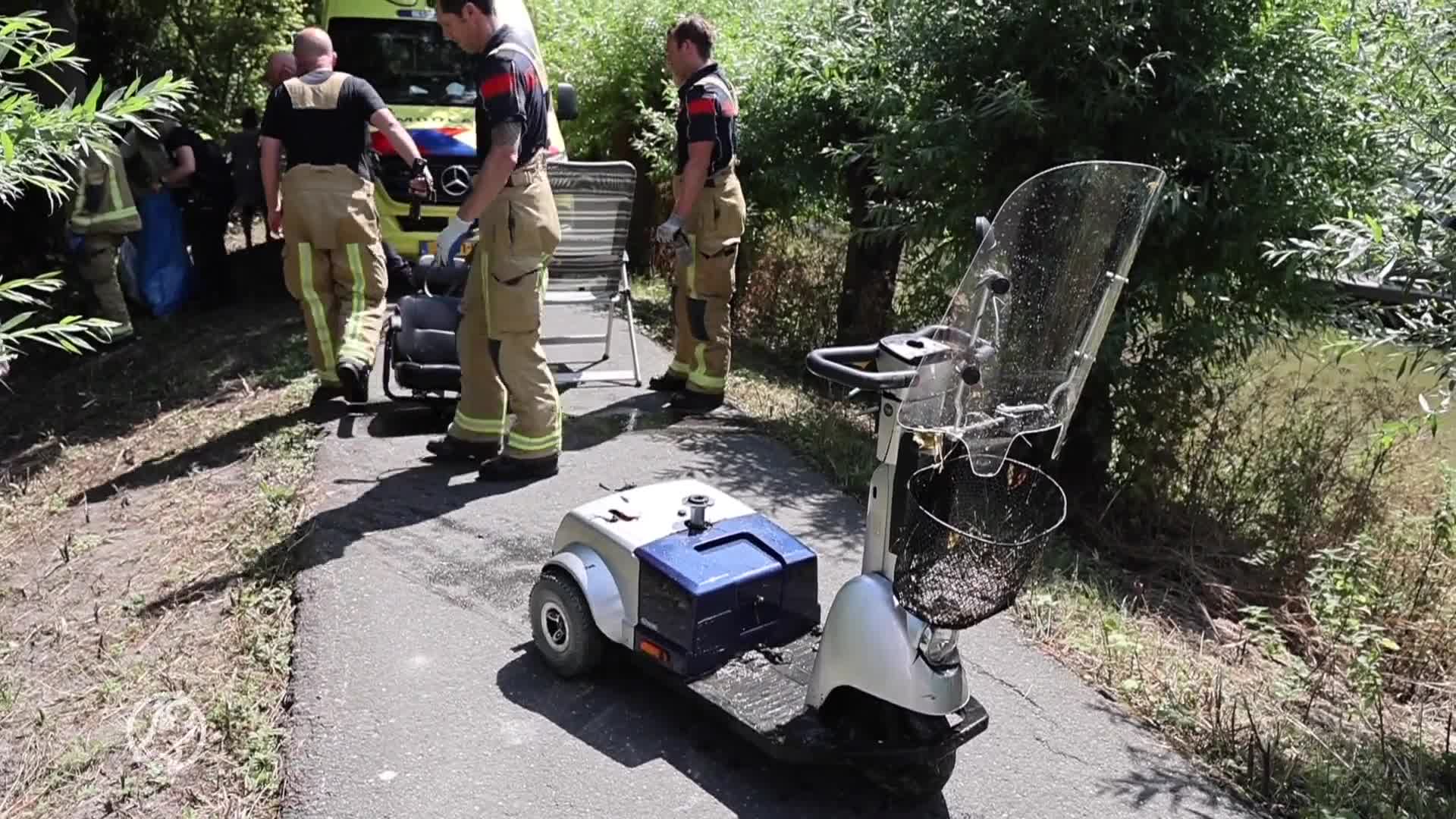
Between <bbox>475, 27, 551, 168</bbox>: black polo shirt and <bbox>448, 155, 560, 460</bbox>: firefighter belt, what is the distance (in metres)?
0.19

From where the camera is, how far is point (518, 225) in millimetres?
5707

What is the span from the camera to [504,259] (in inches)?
226

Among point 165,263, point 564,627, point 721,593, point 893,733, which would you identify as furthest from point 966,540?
point 165,263

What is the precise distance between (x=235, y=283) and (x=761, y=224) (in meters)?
5.40

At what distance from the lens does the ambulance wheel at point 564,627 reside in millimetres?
4094

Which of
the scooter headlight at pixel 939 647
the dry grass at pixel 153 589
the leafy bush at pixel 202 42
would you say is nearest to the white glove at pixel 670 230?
the dry grass at pixel 153 589

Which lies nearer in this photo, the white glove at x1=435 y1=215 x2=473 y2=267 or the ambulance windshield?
the white glove at x1=435 y1=215 x2=473 y2=267

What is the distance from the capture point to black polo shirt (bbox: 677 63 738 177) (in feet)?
22.4

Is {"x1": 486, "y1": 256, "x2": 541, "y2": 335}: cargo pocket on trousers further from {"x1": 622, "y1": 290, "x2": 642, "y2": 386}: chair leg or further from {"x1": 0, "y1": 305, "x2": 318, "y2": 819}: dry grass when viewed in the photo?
{"x1": 622, "y1": 290, "x2": 642, "y2": 386}: chair leg

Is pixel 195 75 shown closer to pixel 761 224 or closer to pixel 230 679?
pixel 761 224

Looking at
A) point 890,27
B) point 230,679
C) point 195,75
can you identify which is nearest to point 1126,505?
point 890,27

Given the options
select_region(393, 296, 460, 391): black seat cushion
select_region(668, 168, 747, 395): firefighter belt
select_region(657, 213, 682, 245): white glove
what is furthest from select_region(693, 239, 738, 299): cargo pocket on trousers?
select_region(393, 296, 460, 391): black seat cushion

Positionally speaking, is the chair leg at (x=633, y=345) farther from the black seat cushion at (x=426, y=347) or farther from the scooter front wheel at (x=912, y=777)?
the scooter front wheel at (x=912, y=777)

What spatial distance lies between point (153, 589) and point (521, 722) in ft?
6.71
